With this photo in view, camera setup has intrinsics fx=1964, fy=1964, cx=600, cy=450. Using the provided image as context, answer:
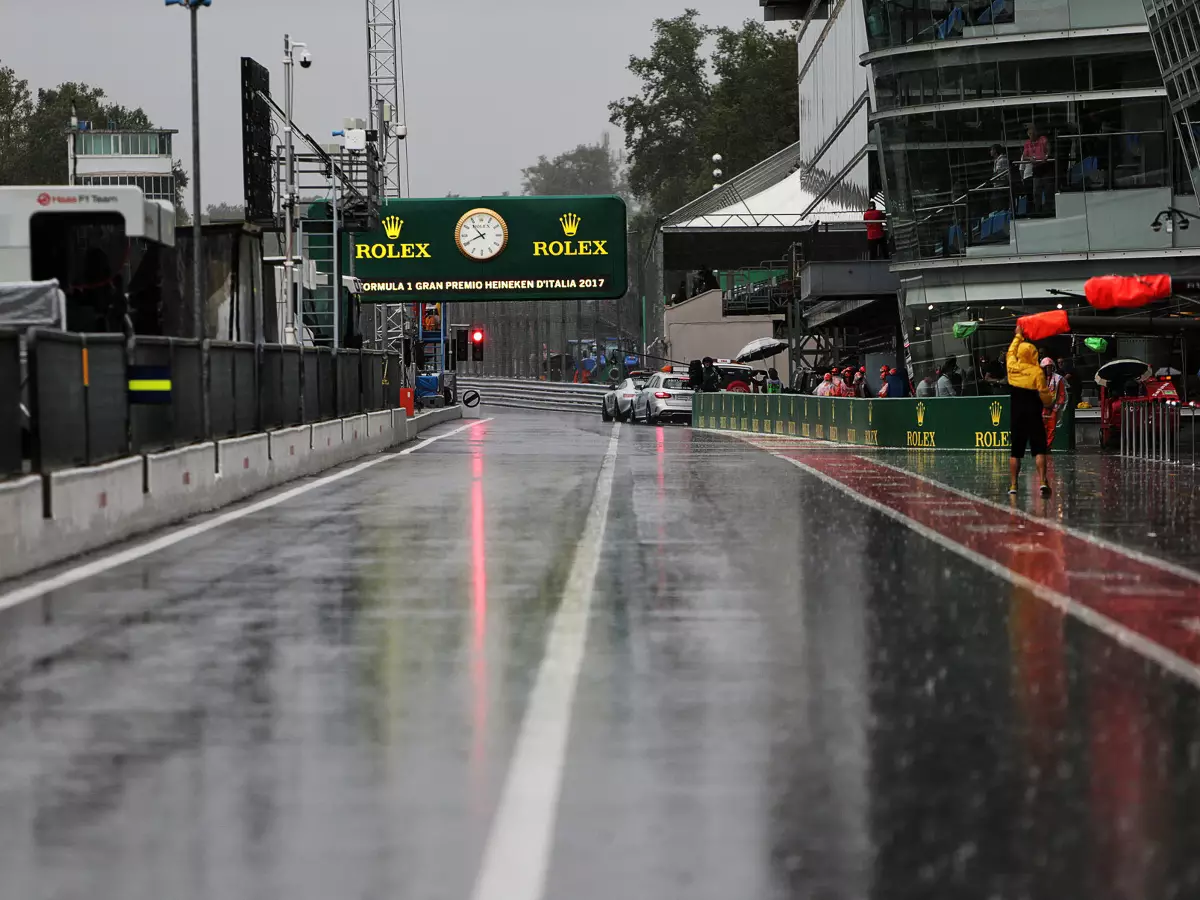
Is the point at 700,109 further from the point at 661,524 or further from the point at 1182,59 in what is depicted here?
the point at 661,524

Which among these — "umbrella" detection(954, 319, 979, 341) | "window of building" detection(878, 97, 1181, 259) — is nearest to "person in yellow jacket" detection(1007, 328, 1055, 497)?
"umbrella" detection(954, 319, 979, 341)

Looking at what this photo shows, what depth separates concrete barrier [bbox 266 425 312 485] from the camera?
24.1 m

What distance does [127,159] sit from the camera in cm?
14212

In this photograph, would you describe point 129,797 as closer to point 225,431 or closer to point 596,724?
point 596,724

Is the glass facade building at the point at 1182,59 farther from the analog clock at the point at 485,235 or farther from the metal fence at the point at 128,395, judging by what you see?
the analog clock at the point at 485,235

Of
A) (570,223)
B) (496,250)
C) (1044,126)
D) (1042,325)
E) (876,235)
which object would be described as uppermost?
(1044,126)

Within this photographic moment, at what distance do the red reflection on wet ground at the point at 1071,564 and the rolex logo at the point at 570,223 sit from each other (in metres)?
32.0

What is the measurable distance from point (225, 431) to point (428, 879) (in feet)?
56.5

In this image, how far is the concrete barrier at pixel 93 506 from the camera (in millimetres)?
14461

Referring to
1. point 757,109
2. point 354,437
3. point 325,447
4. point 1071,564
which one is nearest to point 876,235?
point 354,437

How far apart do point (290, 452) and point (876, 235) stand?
31.2 meters

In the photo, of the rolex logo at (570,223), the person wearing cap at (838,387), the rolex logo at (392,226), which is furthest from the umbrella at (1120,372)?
the rolex logo at (392,226)

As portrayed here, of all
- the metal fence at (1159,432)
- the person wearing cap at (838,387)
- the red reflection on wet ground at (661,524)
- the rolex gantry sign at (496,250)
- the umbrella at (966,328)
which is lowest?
the red reflection on wet ground at (661,524)

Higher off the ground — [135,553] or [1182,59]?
[1182,59]
